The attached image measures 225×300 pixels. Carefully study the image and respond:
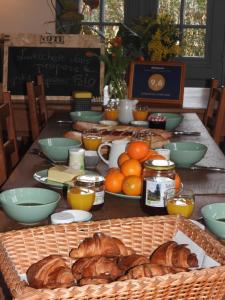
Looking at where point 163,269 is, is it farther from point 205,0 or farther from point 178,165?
point 205,0

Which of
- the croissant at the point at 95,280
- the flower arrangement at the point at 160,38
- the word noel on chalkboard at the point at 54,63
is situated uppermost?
the flower arrangement at the point at 160,38

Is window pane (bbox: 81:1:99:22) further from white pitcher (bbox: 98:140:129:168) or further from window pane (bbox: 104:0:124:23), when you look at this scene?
white pitcher (bbox: 98:140:129:168)

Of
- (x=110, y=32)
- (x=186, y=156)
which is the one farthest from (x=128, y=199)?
(x=110, y=32)

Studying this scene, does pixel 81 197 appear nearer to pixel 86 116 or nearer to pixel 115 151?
pixel 115 151

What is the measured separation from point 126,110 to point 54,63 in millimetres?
1047

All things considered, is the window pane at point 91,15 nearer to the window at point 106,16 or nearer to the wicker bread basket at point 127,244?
the window at point 106,16

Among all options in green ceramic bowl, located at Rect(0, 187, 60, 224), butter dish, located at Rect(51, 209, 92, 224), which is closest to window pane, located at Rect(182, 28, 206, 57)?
green ceramic bowl, located at Rect(0, 187, 60, 224)

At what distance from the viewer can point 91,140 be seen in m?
2.07

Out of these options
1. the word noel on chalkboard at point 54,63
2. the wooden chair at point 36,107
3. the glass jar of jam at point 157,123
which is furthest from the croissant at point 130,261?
the word noel on chalkboard at point 54,63

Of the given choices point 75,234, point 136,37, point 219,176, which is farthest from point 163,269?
point 136,37

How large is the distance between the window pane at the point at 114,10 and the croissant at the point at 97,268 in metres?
4.13

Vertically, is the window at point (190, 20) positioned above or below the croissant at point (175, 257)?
above

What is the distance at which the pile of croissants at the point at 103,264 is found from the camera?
82 centimetres

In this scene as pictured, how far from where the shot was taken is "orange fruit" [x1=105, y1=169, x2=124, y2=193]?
1.57m
